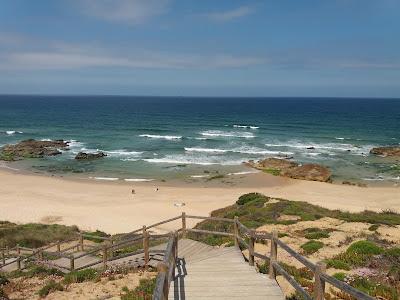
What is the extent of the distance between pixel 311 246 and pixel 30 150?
5548cm

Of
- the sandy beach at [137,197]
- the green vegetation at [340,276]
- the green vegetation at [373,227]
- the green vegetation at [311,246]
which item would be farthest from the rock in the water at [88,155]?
the green vegetation at [340,276]

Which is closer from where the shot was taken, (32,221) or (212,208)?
(32,221)

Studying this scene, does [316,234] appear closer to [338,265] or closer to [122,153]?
[338,265]

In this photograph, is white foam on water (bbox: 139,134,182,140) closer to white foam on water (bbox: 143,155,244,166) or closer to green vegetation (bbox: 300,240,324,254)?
white foam on water (bbox: 143,155,244,166)

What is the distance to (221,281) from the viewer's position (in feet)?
28.8

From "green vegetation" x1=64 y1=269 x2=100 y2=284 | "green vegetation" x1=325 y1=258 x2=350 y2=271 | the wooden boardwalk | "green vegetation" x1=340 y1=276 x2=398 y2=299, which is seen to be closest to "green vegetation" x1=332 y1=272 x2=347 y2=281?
"green vegetation" x1=340 y1=276 x2=398 y2=299

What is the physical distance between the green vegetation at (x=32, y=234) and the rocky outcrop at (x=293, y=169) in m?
27.1

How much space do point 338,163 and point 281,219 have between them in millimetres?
35036

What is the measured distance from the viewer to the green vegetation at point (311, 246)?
550 inches

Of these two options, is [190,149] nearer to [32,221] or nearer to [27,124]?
[32,221]

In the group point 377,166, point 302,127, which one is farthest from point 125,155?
point 302,127

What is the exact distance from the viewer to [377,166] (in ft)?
172

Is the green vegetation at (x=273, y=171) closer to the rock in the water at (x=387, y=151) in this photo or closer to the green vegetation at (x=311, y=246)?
the rock in the water at (x=387, y=151)

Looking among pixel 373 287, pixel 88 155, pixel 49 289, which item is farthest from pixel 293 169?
pixel 49 289
